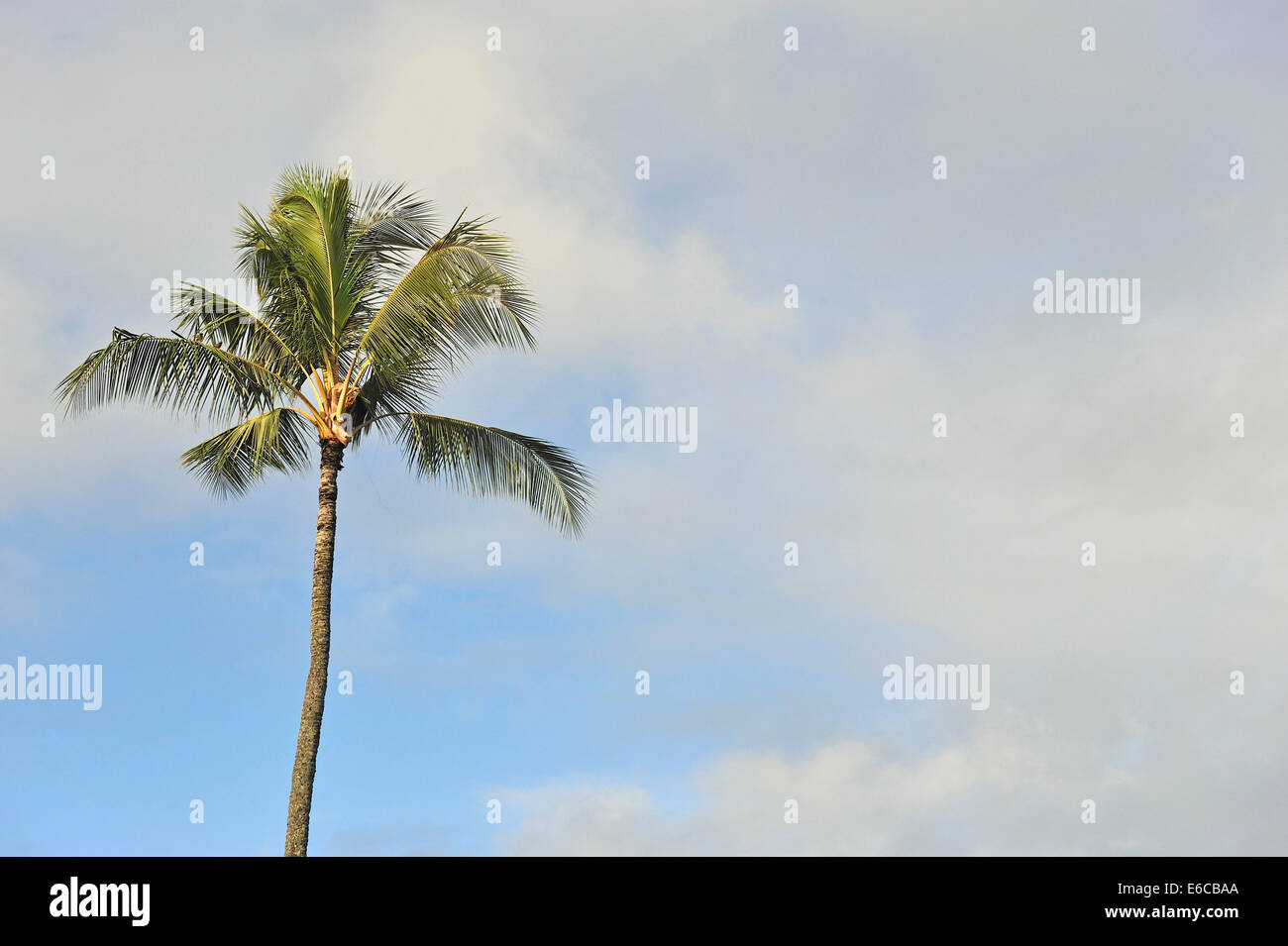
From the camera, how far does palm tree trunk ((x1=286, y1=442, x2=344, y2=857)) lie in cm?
1584

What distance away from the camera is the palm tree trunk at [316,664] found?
15.8 meters

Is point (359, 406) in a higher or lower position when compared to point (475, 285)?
lower

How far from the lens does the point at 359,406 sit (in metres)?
18.4

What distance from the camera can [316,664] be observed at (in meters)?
16.9
